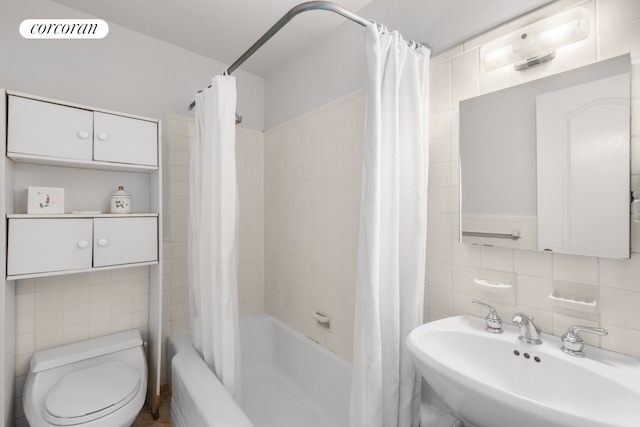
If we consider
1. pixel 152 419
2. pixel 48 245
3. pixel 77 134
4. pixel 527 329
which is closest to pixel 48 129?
pixel 77 134

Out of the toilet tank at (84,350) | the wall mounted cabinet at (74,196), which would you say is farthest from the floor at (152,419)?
the toilet tank at (84,350)

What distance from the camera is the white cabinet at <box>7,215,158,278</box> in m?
1.41

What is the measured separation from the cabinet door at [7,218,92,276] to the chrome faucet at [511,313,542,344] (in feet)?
6.48

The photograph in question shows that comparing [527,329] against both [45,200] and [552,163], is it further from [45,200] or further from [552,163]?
[45,200]

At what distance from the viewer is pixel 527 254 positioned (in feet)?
3.59

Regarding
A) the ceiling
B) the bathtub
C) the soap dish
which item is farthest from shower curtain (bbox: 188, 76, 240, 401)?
the soap dish

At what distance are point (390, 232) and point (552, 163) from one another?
0.59 m

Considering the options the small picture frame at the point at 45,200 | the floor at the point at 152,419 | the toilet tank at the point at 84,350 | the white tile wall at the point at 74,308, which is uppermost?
the small picture frame at the point at 45,200

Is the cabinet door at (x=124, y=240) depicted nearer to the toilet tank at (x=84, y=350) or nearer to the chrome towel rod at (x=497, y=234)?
the toilet tank at (x=84, y=350)

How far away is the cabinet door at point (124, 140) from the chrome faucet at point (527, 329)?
1949mm

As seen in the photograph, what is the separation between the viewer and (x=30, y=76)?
1.66 meters

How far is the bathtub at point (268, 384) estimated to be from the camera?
1397mm

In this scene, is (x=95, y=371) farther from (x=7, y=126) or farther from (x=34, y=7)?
(x=34, y=7)

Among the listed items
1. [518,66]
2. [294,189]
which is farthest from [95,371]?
[518,66]
